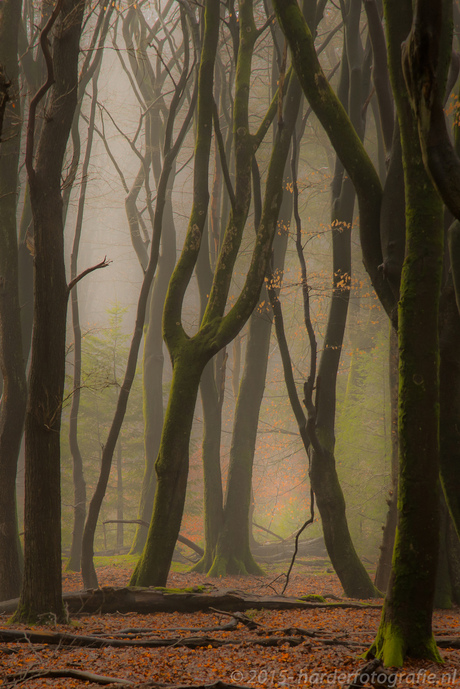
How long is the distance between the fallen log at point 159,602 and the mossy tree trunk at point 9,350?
5.07 ft

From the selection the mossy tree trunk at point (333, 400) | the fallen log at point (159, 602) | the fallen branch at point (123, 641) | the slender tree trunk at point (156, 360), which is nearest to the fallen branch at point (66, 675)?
the fallen branch at point (123, 641)

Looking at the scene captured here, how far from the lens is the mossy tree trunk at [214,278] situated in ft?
21.0

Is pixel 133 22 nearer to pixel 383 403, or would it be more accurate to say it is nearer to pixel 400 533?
pixel 383 403

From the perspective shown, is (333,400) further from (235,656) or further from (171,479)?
(235,656)

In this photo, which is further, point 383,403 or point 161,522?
point 383,403

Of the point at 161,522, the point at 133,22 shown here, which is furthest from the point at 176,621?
the point at 133,22

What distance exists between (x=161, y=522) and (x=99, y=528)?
16.3 m

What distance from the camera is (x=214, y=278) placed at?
7.53 meters

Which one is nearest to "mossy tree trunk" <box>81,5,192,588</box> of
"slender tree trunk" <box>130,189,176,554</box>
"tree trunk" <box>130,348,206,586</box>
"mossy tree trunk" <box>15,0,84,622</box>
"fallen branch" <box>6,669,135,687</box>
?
"tree trunk" <box>130,348,206,586</box>

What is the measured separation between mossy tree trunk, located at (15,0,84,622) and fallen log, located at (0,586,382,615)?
0.65 m

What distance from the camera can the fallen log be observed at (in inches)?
226

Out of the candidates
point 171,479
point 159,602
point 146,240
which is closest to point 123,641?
point 159,602

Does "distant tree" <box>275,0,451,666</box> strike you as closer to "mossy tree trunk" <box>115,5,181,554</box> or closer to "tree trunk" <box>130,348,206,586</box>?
"tree trunk" <box>130,348,206,586</box>

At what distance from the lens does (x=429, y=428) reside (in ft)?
11.1
